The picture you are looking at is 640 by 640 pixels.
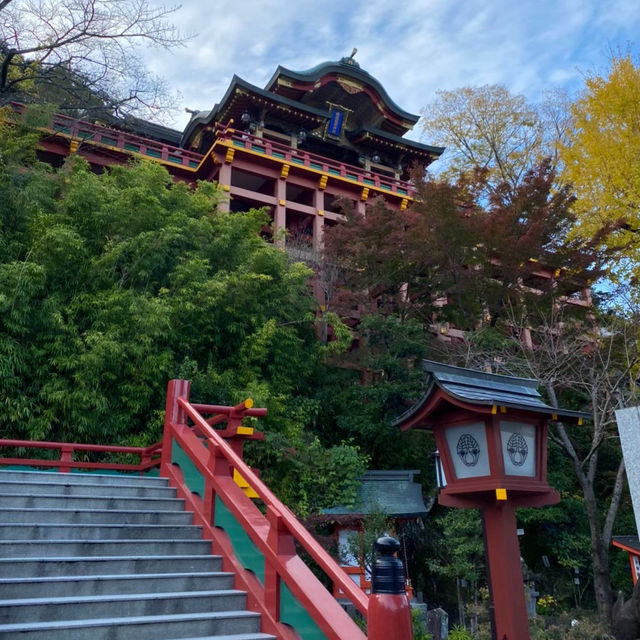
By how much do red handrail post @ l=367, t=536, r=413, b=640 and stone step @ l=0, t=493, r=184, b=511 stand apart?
291 cm

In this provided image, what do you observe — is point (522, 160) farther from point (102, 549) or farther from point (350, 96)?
point (102, 549)

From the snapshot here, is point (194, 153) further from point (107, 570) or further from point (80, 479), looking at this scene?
Answer: point (107, 570)

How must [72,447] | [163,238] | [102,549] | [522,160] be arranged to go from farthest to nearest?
[522,160] < [163,238] < [72,447] < [102,549]

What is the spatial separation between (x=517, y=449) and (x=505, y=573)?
0.85 m

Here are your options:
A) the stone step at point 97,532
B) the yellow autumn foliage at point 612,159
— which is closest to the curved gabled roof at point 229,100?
the yellow autumn foliage at point 612,159

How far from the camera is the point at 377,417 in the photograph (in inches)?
485

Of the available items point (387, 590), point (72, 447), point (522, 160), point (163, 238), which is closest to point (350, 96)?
point (522, 160)

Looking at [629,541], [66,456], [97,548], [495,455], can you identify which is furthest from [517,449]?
[629,541]

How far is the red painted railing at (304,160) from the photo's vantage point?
1717 cm

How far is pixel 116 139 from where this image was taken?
1614 cm

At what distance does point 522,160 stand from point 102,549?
72.7 ft

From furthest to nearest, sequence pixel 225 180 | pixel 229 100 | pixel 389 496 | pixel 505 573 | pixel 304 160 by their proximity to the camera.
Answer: pixel 229 100, pixel 304 160, pixel 225 180, pixel 389 496, pixel 505 573

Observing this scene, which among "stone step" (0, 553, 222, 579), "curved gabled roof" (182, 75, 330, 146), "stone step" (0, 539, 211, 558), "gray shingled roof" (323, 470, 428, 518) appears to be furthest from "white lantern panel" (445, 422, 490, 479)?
"curved gabled roof" (182, 75, 330, 146)

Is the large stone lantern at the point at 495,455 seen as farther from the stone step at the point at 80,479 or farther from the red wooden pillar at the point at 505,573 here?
the stone step at the point at 80,479
